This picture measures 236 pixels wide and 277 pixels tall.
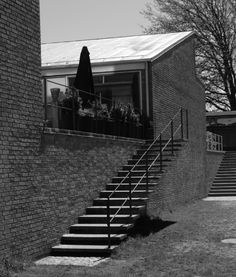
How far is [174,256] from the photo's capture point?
381 inches

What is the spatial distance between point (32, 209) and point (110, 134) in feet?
19.1

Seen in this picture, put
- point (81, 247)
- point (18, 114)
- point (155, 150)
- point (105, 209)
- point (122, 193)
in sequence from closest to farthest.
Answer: point (18, 114)
point (81, 247)
point (105, 209)
point (122, 193)
point (155, 150)

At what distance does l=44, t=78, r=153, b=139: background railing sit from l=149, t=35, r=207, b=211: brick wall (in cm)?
159

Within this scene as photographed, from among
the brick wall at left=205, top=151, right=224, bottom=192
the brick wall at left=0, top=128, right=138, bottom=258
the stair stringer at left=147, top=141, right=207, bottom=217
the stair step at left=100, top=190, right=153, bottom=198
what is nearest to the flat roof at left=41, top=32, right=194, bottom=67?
the stair stringer at left=147, top=141, right=207, bottom=217

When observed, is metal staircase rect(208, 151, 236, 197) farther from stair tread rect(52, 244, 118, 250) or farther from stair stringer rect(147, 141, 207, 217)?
stair tread rect(52, 244, 118, 250)

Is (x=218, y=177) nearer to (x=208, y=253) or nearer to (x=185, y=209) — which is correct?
(x=185, y=209)

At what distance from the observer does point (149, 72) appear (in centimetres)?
1938

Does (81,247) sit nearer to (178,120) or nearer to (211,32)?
(178,120)

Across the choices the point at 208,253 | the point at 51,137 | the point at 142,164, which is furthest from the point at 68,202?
the point at 142,164

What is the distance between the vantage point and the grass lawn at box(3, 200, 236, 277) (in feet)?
27.6

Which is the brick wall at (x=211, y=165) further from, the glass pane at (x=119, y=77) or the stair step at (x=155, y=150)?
the stair step at (x=155, y=150)

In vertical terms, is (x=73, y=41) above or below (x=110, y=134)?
above

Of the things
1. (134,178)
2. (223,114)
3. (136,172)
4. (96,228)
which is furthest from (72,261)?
(223,114)

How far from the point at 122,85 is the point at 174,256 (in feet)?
35.7
